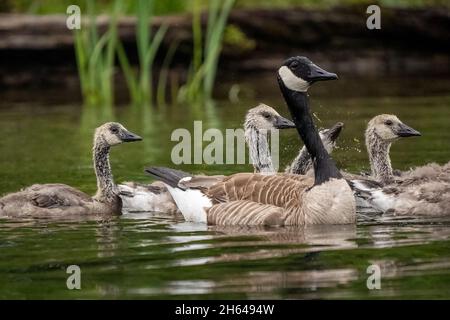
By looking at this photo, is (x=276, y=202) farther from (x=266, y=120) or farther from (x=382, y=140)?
(x=382, y=140)

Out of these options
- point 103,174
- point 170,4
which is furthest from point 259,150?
point 170,4

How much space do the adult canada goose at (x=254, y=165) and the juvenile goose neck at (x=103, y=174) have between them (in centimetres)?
13

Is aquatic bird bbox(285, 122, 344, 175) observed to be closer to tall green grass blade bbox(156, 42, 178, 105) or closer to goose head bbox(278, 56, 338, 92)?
goose head bbox(278, 56, 338, 92)

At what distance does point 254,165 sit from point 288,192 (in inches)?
93.8

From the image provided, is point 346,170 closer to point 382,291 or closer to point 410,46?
point 382,291

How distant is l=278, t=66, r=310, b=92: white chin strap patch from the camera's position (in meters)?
12.2

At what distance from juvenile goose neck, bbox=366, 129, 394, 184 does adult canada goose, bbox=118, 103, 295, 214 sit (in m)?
1.09

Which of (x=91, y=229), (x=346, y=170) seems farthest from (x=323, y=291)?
(x=346, y=170)

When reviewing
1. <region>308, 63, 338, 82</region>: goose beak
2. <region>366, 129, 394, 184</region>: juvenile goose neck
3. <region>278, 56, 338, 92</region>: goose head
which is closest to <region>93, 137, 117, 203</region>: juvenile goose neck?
<region>278, 56, 338, 92</region>: goose head

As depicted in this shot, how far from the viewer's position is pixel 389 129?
1445 cm
